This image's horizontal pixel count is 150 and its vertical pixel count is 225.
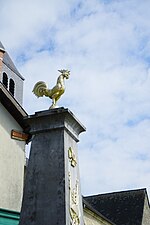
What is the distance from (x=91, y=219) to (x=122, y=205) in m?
9.40

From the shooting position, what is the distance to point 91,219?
886 inches

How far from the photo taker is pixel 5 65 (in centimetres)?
1883

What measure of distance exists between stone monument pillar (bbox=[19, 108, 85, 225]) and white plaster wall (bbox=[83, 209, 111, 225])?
14.5 metres

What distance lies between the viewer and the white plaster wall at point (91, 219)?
21594mm

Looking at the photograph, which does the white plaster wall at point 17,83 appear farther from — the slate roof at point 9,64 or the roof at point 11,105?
the roof at point 11,105

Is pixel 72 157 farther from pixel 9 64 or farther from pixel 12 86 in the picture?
pixel 9 64

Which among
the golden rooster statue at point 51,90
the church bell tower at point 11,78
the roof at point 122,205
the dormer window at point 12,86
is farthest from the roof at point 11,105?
the roof at point 122,205

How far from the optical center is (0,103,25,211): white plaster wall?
1187 centimetres

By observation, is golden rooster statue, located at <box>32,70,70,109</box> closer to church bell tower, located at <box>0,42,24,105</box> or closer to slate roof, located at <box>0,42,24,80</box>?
church bell tower, located at <box>0,42,24,105</box>

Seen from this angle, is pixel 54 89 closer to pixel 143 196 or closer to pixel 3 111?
pixel 3 111

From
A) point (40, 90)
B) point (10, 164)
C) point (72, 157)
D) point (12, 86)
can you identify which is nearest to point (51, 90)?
point (40, 90)

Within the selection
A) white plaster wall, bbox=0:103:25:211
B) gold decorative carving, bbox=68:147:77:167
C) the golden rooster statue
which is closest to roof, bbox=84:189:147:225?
white plaster wall, bbox=0:103:25:211

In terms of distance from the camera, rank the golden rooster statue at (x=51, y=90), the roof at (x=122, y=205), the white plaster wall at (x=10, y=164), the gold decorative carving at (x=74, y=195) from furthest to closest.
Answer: the roof at (x=122, y=205)
the white plaster wall at (x=10, y=164)
the golden rooster statue at (x=51, y=90)
the gold decorative carving at (x=74, y=195)

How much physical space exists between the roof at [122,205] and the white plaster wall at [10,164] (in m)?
18.9
